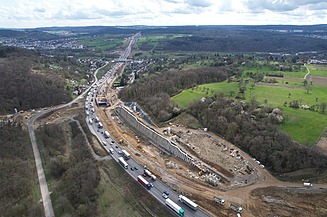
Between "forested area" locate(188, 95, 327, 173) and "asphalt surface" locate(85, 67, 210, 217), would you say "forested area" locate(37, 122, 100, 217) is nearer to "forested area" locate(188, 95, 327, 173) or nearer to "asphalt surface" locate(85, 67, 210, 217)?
"asphalt surface" locate(85, 67, 210, 217)

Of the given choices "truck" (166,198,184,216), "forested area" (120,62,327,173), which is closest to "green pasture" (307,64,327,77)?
"forested area" (120,62,327,173)

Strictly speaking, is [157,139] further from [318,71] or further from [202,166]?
[318,71]

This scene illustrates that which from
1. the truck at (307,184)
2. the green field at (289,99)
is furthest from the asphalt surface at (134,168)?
the green field at (289,99)

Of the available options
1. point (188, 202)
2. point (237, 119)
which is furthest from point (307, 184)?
point (237, 119)

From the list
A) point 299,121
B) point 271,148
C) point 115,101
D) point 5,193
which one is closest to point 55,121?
point 115,101

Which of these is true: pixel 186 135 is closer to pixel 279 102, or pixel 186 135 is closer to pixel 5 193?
pixel 279 102

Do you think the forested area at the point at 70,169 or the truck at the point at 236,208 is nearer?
the truck at the point at 236,208

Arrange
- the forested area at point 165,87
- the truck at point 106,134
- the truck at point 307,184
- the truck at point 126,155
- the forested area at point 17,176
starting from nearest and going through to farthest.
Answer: the forested area at point 17,176, the truck at point 307,184, the truck at point 126,155, the truck at point 106,134, the forested area at point 165,87

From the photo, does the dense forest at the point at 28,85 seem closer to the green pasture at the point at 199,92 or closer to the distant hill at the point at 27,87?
the distant hill at the point at 27,87
